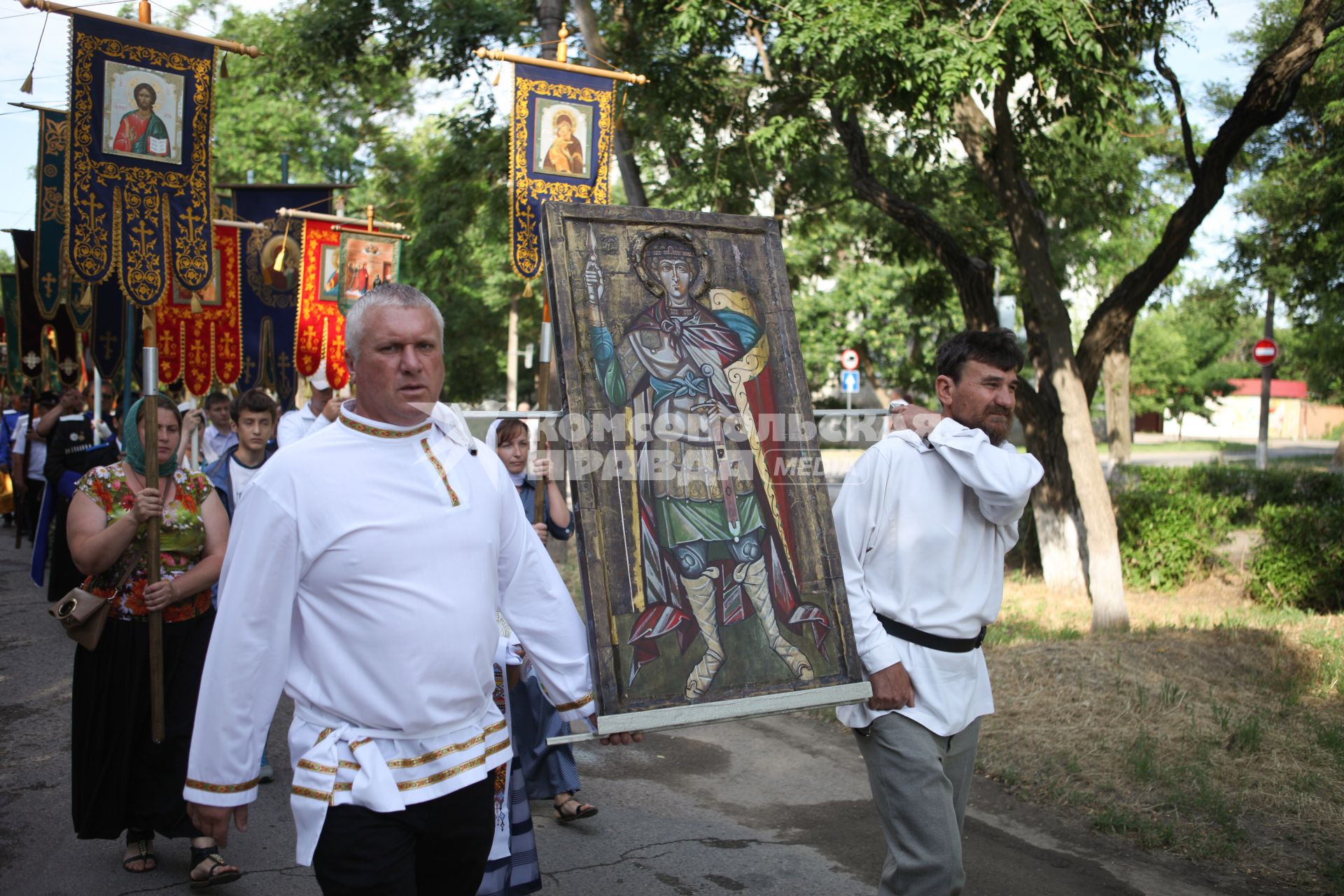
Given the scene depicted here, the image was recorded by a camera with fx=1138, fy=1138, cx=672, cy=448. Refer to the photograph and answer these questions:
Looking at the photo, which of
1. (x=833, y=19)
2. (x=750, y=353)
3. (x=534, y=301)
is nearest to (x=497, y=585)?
(x=750, y=353)

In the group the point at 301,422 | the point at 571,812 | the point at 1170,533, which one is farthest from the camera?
the point at 1170,533

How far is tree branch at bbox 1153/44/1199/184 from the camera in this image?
9.16m

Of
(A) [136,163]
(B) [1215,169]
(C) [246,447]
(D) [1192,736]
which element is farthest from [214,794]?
(B) [1215,169]

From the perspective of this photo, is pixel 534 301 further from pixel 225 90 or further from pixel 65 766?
pixel 65 766

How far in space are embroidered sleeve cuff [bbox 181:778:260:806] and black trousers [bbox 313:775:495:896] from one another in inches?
8.7

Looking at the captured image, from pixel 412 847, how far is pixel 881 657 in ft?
4.74

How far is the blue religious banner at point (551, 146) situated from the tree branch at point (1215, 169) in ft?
15.4

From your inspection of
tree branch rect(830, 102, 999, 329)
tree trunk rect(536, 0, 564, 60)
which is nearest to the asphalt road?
tree branch rect(830, 102, 999, 329)

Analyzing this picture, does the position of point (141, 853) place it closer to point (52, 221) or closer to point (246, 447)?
point (246, 447)

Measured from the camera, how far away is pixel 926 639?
3.46m

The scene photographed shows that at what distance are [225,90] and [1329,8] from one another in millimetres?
26755

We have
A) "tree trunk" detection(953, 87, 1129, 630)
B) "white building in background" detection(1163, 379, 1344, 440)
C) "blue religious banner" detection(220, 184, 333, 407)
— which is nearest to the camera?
"tree trunk" detection(953, 87, 1129, 630)

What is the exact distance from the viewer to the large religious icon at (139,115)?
701cm

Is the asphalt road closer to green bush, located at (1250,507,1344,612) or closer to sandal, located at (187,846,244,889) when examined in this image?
sandal, located at (187,846,244,889)
